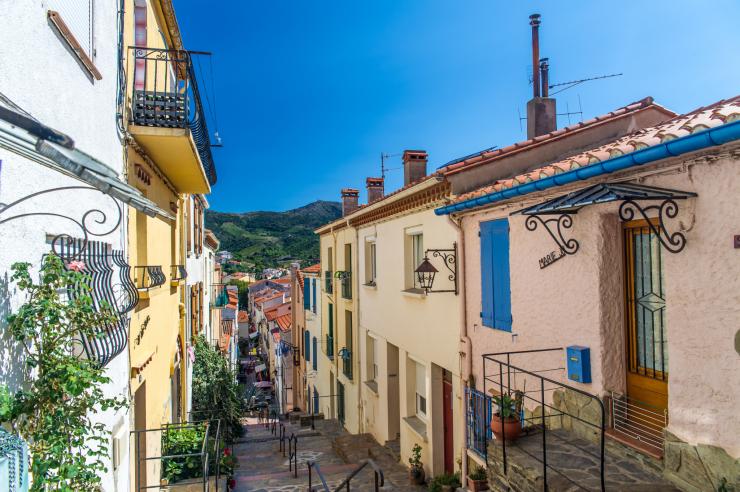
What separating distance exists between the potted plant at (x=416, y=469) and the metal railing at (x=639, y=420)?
5.97 metres

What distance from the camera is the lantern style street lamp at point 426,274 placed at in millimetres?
8781

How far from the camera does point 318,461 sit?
1441 cm

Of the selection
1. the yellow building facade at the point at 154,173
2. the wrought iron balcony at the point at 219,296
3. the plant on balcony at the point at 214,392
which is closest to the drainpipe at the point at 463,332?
the yellow building facade at the point at 154,173

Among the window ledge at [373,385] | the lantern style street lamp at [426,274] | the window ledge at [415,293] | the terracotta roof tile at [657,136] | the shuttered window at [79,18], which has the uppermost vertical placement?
the shuttered window at [79,18]

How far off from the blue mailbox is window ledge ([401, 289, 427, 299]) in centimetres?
458

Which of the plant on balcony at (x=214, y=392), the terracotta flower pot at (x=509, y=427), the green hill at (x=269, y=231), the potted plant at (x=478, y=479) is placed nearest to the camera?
the terracotta flower pot at (x=509, y=427)

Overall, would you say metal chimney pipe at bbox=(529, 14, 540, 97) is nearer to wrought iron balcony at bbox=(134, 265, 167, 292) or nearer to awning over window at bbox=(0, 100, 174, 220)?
wrought iron balcony at bbox=(134, 265, 167, 292)

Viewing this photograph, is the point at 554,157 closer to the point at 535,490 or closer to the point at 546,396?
the point at 546,396

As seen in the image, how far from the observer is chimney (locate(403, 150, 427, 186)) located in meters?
13.4

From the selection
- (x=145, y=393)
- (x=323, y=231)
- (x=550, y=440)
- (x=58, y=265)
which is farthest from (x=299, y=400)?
(x=58, y=265)

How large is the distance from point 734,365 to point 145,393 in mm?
7496

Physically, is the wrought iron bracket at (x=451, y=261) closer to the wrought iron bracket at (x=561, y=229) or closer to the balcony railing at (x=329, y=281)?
the wrought iron bracket at (x=561, y=229)

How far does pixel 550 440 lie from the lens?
5969mm

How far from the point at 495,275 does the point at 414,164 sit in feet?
20.7
